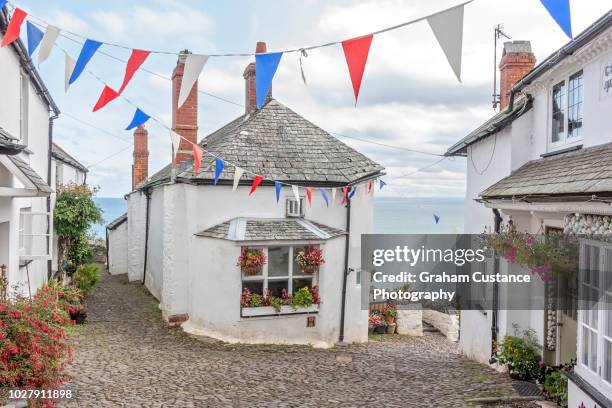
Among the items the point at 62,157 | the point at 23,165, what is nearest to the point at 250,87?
the point at 62,157

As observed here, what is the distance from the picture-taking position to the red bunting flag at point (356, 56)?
205 inches

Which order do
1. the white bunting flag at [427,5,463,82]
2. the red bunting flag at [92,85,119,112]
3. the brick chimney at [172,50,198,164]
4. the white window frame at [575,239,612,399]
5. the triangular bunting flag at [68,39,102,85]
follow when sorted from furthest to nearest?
1. the brick chimney at [172,50,198,164]
2. the red bunting flag at [92,85,119,112]
3. the white window frame at [575,239,612,399]
4. the triangular bunting flag at [68,39,102,85]
5. the white bunting flag at [427,5,463,82]

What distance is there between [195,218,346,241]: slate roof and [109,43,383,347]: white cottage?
0.09 feet

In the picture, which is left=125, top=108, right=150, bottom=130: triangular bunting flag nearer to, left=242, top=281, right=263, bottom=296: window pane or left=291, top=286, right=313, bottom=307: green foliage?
left=242, top=281, right=263, bottom=296: window pane

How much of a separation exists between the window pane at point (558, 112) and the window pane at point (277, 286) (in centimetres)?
757

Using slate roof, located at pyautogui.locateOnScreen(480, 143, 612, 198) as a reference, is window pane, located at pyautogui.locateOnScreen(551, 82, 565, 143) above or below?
above

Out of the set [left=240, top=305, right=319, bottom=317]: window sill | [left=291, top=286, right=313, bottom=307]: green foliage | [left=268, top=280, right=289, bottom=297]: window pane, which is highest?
[left=268, top=280, right=289, bottom=297]: window pane

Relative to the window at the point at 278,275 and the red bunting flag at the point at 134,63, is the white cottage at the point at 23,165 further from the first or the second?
the window at the point at 278,275

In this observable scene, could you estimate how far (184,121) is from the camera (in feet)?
51.4

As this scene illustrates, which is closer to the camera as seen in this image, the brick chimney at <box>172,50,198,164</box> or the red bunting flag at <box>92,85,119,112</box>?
the red bunting flag at <box>92,85,119,112</box>

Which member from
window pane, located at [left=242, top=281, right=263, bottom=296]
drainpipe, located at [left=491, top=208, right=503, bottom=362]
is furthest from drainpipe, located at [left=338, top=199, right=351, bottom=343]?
drainpipe, located at [left=491, top=208, right=503, bottom=362]

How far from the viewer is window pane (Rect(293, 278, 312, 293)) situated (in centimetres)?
1353

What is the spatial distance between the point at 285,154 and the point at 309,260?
11.7 feet

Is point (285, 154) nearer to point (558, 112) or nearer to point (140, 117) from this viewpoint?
point (140, 117)
